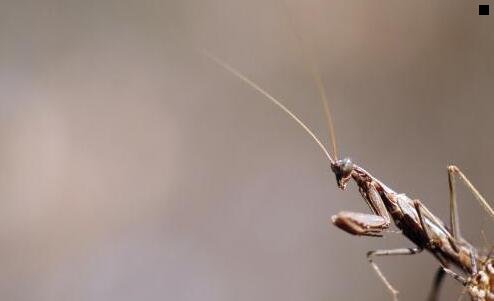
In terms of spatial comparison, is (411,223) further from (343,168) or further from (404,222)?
(343,168)

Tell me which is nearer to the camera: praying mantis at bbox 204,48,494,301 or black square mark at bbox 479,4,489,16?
praying mantis at bbox 204,48,494,301

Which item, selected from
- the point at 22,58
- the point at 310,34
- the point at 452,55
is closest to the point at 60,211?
the point at 22,58

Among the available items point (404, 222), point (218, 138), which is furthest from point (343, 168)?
point (218, 138)

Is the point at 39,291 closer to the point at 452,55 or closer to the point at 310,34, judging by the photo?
the point at 310,34

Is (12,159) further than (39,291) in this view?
Yes

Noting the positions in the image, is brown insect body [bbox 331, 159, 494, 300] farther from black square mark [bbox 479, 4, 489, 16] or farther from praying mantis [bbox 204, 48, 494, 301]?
black square mark [bbox 479, 4, 489, 16]

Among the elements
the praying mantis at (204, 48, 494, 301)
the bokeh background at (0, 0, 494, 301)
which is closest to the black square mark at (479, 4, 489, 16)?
the bokeh background at (0, 0, 494, 301)

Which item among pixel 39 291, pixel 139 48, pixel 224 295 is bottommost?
pixel 224 295

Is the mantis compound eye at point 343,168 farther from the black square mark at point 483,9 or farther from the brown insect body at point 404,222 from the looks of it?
the black square mark at point 483,9

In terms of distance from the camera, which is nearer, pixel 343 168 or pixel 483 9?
pixel 343 168
